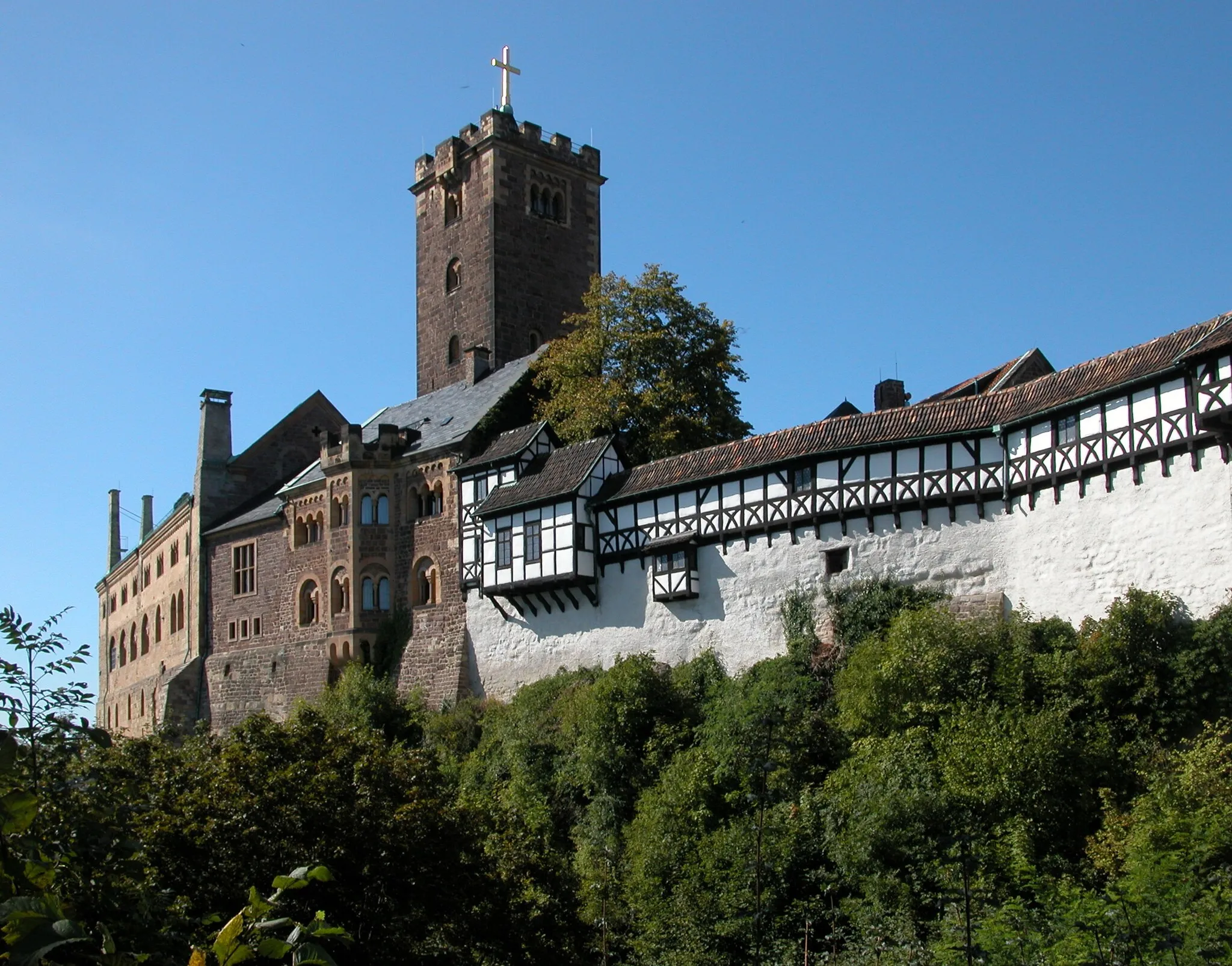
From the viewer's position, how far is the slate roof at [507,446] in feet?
133

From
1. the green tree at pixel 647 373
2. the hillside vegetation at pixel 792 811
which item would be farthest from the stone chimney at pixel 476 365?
the hillside vegetation at pixel 792 811

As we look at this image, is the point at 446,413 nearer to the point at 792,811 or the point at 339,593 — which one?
the point at 339,593

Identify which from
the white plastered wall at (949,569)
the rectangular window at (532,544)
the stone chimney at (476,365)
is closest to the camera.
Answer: the white plastered wall at (949,569)

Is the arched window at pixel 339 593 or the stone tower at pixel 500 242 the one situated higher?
the stone tower at pixel 500 242

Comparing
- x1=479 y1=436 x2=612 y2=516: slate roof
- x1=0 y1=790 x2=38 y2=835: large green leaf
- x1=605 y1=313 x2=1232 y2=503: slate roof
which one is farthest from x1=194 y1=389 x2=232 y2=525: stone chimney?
x1=0 y1=790 x2=38 y2=835: large green leaf

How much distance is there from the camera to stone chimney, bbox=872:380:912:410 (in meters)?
42.7

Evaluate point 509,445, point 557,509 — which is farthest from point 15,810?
point 509,445

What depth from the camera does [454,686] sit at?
1602 inches

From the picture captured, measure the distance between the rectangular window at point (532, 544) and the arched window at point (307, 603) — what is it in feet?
36.5

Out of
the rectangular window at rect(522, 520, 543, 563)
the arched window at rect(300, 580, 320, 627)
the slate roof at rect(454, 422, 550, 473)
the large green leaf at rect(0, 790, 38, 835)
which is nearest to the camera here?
the large green leaf at rect(0, 790, 38, 835)

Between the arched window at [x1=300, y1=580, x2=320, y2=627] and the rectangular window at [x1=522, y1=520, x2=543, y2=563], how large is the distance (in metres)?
11.1

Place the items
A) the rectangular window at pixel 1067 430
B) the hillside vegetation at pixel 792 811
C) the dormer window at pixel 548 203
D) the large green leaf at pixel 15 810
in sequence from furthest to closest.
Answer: the dormer window at pixel 548 203 < the rectangular window at pixel 1067 430 < the hillside vegetation at pixel 792 811 < the large green leaf at pixel 15 810

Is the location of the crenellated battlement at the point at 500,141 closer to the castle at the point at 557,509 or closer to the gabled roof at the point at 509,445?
the castle at the point at 557,509

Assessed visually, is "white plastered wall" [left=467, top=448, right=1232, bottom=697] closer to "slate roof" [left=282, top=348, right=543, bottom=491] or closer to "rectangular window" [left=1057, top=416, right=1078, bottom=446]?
"rectangular window" [left=1057, top=416, right=1078, bottom=446]
